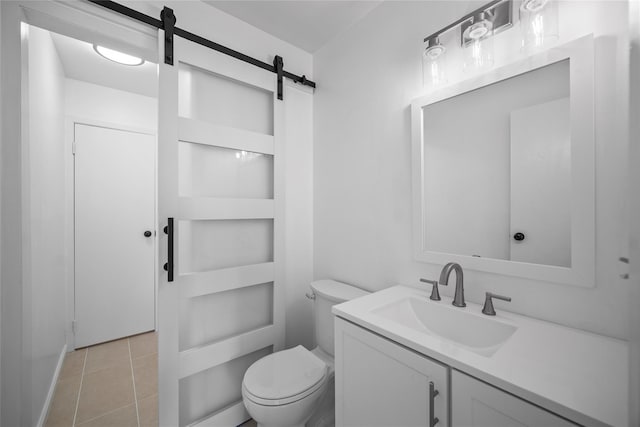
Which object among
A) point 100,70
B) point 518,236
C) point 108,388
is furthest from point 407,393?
point 100,70

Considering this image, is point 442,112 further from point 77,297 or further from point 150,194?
point 77,297

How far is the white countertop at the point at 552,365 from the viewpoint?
1.88ft

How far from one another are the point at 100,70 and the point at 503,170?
3079mm

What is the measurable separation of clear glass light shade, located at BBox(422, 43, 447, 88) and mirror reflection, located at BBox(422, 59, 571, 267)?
0.11 meters

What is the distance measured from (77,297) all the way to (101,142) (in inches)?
57.1

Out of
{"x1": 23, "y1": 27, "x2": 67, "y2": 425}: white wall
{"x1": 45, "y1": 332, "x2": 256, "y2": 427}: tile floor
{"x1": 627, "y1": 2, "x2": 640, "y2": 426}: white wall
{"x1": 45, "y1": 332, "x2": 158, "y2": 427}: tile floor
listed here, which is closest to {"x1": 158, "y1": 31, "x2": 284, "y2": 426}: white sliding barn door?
{"x1": 45, "y1": 332, "x2": 256, "y2": 427}: tile floor

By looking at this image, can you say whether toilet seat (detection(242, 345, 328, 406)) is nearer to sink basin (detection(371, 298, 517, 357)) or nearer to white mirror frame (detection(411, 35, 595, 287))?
sink basin (detection(371, 298, 517, 357))

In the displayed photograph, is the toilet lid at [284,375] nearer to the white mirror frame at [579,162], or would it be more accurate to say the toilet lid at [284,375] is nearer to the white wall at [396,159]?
the white wall at [396,159]

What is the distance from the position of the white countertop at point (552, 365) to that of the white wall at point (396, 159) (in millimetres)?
112

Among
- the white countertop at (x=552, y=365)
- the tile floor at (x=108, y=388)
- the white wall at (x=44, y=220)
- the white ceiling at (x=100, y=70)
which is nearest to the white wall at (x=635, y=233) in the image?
the white countertop at (x=552, y=365)

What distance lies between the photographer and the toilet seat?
1186mm

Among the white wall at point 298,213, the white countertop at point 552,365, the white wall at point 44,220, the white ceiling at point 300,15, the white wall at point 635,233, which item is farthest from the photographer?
the white wall at point 298,213

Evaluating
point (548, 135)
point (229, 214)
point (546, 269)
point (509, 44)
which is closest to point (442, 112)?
point (509, 44)

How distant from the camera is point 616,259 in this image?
84 centimetres
